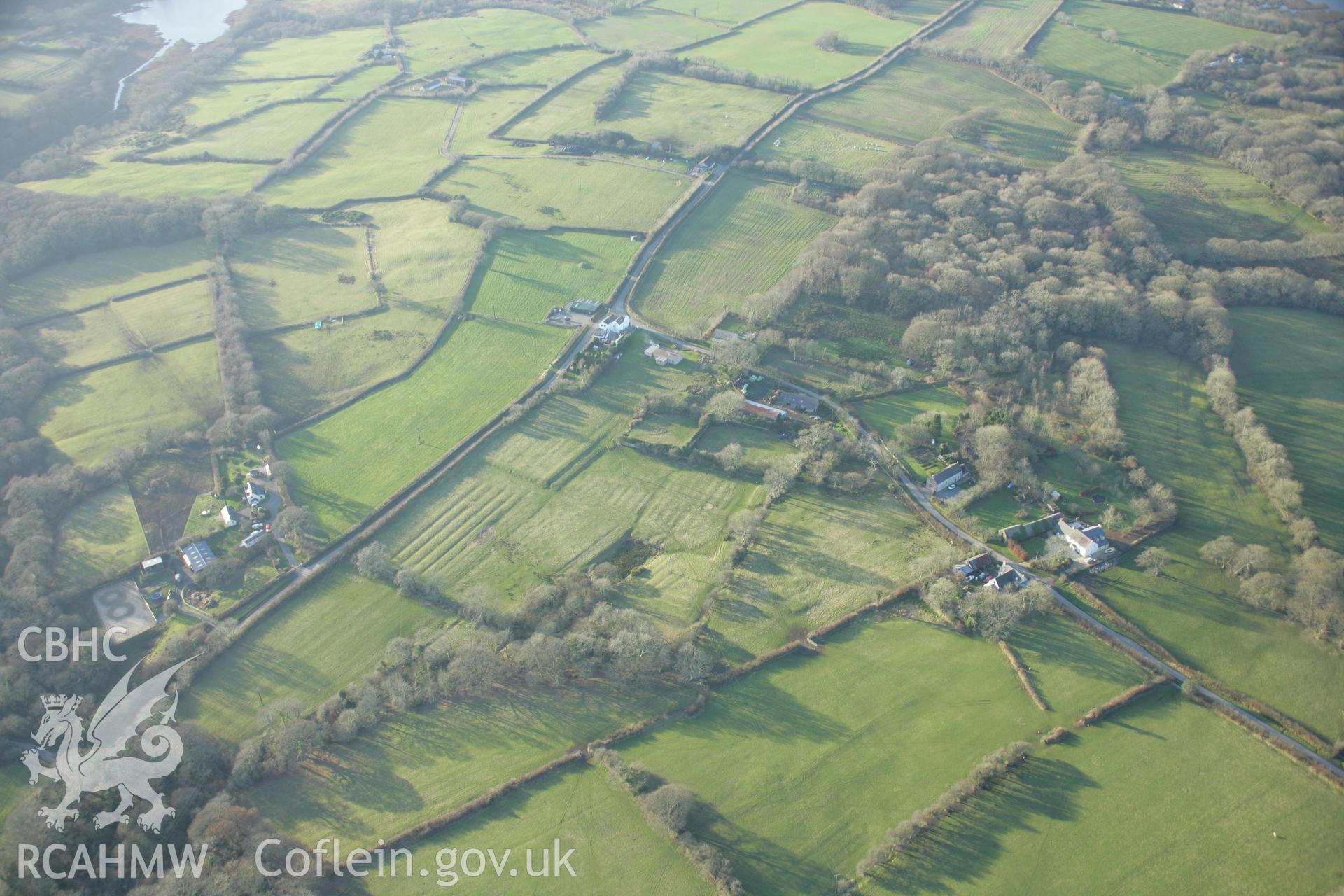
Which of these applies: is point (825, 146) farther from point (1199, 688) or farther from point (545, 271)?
point (1199, 688)

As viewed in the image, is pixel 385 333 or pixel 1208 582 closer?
pixel 1208 582

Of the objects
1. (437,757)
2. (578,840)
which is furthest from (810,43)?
(578,840)

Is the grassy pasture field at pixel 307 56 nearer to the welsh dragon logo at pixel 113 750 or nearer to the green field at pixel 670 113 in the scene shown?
the green field at pixel 670 113

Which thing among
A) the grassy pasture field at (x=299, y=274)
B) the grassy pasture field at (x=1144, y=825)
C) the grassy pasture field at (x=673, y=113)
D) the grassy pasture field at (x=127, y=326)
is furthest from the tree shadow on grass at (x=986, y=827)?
the grassy pasture field at (x=673, y=113)

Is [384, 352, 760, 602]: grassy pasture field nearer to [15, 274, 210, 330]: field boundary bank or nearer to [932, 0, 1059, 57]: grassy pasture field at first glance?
[15, 274, 210, 330]: field boundary bank

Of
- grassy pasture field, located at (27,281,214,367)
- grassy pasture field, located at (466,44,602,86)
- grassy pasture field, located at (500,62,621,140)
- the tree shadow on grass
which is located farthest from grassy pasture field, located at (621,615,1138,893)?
grassy pasture field, located at (466,44,602,86)

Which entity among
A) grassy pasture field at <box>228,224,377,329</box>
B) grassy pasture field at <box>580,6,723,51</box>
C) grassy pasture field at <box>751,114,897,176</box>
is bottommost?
grassy pasture field at <box>228,224,377,329</box>
